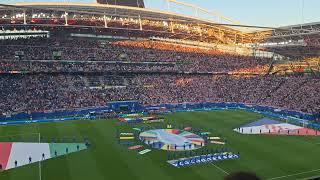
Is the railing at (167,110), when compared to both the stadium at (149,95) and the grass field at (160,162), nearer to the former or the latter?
the stadium at (149,95)

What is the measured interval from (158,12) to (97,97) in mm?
26543

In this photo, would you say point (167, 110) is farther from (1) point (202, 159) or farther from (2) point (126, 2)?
(1) point (202, 159)

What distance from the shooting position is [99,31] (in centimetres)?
8281

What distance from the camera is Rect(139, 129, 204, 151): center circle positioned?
3864 centimetres

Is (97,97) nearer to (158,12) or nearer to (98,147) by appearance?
(158,12)

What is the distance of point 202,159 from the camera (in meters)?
33.8

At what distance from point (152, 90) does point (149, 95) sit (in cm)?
284

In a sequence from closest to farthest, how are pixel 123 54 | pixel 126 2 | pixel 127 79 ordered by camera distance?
pixel 127 79 → pixel 126 2 → pixel 123 54

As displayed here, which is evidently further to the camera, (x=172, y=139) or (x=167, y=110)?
(x=167, y=110)

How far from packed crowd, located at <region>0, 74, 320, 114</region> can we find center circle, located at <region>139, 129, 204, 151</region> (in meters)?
23.7

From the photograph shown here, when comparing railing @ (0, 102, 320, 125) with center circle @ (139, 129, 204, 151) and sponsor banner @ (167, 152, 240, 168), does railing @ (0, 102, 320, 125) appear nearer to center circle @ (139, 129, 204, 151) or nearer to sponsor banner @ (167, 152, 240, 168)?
center circle @ (139, 129, 204, 151)

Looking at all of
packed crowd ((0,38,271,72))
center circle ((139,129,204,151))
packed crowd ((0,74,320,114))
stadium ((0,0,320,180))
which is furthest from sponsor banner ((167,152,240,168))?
packed crowd ((0,38,271,72))

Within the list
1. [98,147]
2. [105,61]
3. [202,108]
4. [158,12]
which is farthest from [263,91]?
[98,147]

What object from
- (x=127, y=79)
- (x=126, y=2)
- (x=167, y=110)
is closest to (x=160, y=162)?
(x=167, y=110)
